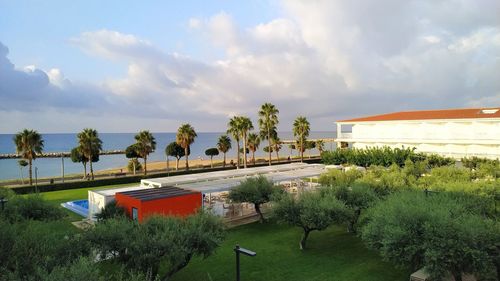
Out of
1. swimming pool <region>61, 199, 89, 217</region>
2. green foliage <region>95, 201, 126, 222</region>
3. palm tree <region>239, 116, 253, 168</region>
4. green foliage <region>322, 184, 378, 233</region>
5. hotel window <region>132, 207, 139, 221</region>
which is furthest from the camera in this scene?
palm tree <region>239, 116, 253, 168</region>

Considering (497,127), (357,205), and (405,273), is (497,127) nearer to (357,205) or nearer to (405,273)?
(357,205)

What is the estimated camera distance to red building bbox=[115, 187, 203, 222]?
71.8ft

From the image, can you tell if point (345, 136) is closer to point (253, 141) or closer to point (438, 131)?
point (438, 131)

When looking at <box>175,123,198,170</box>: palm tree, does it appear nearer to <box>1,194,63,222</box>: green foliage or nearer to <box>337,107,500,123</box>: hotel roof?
<box>337,107,500,123</box>: hotel roof

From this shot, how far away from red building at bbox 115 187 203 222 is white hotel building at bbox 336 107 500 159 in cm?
3763

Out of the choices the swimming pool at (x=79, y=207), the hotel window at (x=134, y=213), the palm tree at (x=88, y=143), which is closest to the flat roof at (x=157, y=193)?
the hotel window at (x=134, y=213)

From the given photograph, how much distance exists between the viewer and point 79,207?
102ft

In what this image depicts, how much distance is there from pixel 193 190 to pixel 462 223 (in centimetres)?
1750

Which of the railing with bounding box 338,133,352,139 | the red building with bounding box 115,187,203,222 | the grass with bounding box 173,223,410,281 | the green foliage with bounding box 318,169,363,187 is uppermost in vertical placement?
the railing with bounding box 338,133,352,139

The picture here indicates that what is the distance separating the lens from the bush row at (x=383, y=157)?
4294cm

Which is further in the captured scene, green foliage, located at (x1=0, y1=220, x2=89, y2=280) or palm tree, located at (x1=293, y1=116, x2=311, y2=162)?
palm tree, located at (x1=293, y1=116, x2=311, y2=162)

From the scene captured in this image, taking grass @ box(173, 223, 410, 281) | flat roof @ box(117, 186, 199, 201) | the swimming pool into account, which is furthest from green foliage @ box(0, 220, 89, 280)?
the swimming pool

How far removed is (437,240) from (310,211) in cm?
691

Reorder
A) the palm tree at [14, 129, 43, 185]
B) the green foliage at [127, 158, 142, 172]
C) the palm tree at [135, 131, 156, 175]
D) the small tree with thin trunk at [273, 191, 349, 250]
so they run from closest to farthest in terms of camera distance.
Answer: the small tree with thin trunk at [273, 191, 349, 250] → the palm tree at [14, 129, 43, 185] → the palm tree at [135, 131, 156, 175] → the green foliage at [127, 158, 142, 172]
